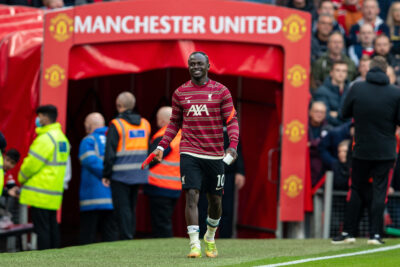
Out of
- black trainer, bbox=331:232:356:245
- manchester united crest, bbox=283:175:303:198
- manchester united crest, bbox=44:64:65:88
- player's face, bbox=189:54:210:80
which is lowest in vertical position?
black trainer, bbox=331:232:356:245

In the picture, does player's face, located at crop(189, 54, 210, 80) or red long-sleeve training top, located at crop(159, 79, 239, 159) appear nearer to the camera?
player's face, located at crop(189, 54, 210, 80)

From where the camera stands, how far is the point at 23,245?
46.1ft

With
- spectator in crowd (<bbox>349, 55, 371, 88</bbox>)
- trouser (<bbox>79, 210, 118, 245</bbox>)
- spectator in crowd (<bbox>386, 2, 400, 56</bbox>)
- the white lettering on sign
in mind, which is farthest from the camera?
spectator in crowd (<bbox>386, 2, 400, 56</bbox>)

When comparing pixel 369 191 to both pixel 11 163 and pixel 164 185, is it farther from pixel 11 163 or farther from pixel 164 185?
pixel 11 163

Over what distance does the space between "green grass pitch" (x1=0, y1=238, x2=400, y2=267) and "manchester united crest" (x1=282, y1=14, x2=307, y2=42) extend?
128 inches

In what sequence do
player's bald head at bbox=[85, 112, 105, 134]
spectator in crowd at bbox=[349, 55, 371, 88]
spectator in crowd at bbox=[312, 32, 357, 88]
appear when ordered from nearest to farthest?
1. player's bald head at bbox=[85, 112, 105, 134]
2. spectator in crowd at bbox=[349, 55, 371, 88]
3. spectator in crowd at bbox=[312, 32, 357, 88]

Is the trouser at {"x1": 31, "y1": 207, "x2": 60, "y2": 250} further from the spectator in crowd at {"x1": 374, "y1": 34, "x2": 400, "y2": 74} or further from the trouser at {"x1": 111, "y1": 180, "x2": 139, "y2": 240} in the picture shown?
the spectator in crowd at {"x1": 374, "y1": 34, "x2": 400, "y2": 74}

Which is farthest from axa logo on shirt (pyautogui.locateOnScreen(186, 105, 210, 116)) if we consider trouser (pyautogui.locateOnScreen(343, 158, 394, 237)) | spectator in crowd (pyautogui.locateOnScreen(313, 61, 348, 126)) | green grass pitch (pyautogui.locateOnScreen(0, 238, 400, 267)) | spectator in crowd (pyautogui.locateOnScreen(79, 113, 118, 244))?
spectator in crowd (pyautogui.locateOnScreen(313, 61, 348, 126))

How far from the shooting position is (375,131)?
11.2 metres

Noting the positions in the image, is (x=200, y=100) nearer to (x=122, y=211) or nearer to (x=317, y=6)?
(x=122, y=211)

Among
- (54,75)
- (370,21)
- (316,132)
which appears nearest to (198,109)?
(54,75)

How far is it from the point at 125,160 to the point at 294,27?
3.26 m

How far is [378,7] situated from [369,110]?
7.70 metres

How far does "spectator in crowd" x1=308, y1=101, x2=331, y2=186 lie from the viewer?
1478 centimetres
